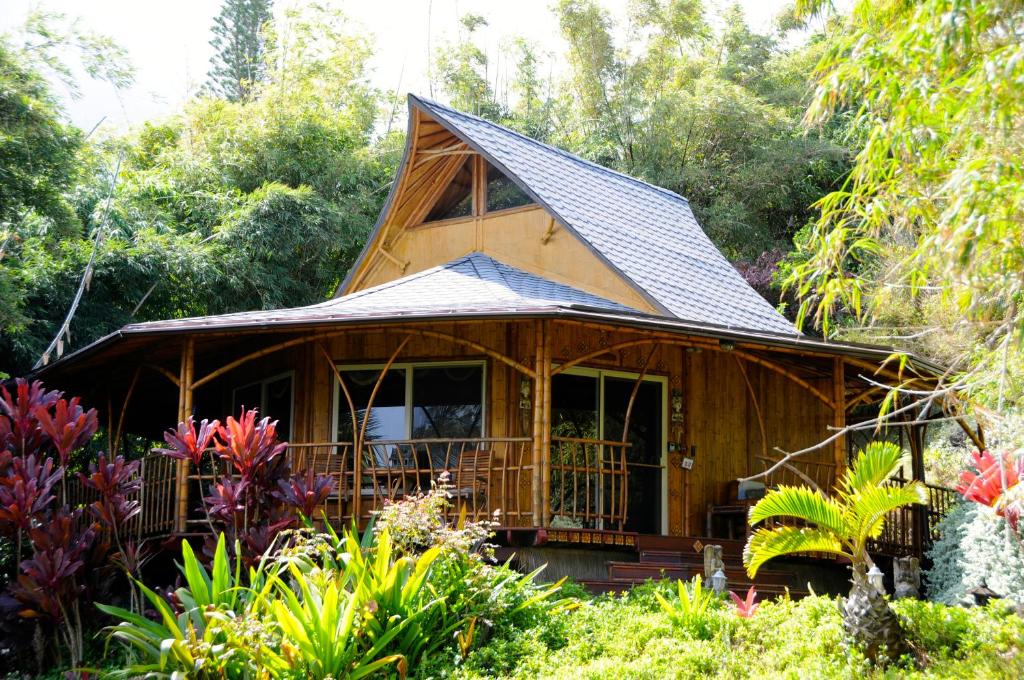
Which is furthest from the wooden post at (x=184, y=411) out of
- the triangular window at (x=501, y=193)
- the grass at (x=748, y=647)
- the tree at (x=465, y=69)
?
the tree at (x=465, y=69)

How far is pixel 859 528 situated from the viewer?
732 centimetres

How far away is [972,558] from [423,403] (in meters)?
5.84

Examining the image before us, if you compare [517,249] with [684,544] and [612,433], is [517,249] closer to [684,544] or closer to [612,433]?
[612,433]

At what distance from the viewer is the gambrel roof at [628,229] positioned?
13.4 m

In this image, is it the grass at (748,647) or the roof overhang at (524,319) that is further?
the roof overhang at (524,319)

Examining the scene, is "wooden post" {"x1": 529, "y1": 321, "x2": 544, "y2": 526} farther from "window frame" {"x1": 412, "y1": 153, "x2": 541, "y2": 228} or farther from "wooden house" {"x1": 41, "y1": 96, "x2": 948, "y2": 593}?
"window frame" {"x1": 412, "y1": 153, "x2": 541, "y2": 228}

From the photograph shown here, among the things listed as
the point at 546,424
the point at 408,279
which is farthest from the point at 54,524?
the point at 408,279

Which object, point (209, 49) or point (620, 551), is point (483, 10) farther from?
point (620, 551)

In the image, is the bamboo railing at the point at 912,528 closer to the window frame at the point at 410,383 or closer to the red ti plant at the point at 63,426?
the window frame at the point at 410,383

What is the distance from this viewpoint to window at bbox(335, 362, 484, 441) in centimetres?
1238

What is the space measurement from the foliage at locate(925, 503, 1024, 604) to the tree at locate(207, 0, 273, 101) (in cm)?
2790

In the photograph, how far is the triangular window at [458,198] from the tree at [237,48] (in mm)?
21834

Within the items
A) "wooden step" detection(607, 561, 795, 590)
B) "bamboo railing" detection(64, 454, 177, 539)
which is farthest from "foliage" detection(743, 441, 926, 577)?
"bamboo railing" detection(64, 454, 177, 539)

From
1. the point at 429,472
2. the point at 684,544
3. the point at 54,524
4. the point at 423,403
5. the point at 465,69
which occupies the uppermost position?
the point at 465,69
